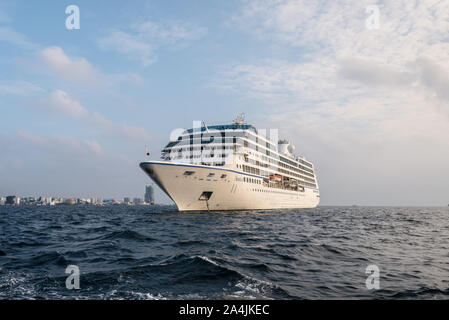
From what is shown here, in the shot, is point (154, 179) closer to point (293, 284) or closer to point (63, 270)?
point (63, 270)

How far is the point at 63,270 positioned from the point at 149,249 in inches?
158

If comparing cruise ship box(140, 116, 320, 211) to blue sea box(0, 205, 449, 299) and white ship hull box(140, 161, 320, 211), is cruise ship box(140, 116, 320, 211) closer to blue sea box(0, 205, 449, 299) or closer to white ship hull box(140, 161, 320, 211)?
white ship hull box(140, 161, 320, 211)

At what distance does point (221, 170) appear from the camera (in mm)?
32656

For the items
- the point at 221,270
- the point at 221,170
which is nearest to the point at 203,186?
the point at 221,170

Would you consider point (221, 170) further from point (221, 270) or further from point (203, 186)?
point (221, 270)

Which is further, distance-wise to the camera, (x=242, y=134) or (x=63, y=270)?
(x=242, y=134)

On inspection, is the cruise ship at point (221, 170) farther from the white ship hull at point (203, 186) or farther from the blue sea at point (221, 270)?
the blue sea at point (221, 270)

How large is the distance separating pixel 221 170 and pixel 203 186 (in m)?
2.98

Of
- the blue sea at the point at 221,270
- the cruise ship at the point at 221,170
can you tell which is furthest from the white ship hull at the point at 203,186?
the blue sea at the point at 221,270
